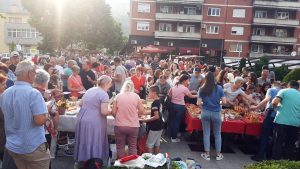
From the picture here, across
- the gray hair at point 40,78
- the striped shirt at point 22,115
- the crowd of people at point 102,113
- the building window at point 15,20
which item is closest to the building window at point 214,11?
the crowd of people at point 102,113

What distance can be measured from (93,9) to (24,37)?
31282 millimetres

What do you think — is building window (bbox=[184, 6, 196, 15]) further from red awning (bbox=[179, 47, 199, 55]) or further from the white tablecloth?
the white tablecloth

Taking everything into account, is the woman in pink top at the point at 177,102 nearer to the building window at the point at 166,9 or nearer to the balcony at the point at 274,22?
the building window at the point at 166,9

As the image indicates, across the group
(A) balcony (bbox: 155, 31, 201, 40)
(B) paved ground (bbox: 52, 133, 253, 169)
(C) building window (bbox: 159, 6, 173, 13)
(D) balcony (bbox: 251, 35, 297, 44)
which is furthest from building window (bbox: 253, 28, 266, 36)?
(B) paved ground (bbox: 52, 133, 253, 169)

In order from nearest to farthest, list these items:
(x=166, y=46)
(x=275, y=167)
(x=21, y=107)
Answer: (x=21, y=107)
(x=275, y=167)
(x=166, y=46)

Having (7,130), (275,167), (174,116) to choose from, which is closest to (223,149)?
(174,116)

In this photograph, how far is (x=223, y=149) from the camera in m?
8.10

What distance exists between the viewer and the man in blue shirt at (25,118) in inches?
146

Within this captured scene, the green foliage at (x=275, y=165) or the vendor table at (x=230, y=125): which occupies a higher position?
the green foliage at (x=275, y=165)

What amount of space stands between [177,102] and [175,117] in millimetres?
419

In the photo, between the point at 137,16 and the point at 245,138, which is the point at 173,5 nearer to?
the point at 137,16

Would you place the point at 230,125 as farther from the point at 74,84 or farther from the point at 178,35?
the point at 178,35

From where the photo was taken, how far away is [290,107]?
646 centimetres

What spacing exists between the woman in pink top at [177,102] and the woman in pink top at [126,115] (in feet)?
7.77
